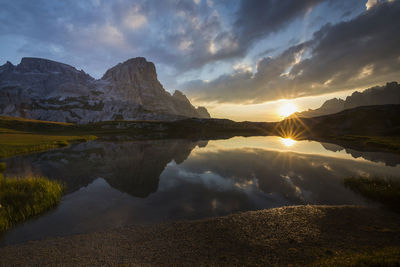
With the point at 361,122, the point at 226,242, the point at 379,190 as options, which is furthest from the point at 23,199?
the point at 361,122

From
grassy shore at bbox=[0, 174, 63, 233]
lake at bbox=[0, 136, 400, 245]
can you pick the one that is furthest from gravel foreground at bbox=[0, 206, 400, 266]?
grassy shore at bbox=[0, 174, 63, 233]

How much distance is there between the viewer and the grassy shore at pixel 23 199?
45.6 feet

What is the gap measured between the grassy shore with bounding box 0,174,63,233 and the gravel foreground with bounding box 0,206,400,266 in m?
4.33

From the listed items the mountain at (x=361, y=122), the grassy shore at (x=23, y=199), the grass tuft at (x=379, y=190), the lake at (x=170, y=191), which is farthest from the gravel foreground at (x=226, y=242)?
the mountain at (x=361, y=122)

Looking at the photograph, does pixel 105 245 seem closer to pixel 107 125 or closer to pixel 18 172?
pixel 18 172

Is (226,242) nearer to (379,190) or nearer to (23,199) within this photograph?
(23,199)

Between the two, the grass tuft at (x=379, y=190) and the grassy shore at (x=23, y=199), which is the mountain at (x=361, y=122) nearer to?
the grass tuft at (x=379, y=190)

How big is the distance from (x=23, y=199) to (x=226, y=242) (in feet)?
65.6

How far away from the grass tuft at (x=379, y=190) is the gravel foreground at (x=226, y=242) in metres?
3.50

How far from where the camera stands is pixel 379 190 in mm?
18656

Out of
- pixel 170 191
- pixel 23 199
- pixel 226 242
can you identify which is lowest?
pixel 170 191

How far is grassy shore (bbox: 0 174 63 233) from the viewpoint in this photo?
13.9 m

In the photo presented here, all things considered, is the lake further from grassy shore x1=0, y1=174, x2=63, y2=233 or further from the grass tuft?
the grass tuft

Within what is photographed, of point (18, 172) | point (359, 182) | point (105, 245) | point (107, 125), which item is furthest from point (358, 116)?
point (107, 125)
